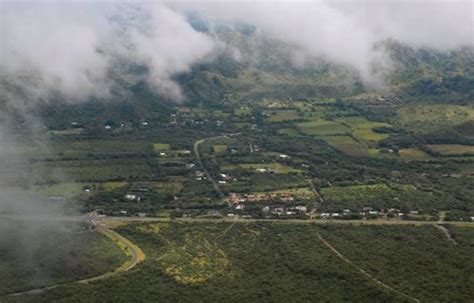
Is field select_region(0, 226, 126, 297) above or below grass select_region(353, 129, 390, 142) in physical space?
below

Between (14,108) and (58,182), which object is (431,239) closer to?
(58,182)

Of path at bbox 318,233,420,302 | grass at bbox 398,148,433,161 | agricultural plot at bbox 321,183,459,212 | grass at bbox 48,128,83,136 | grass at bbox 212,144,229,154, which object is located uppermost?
grass at bbox 48,128,83,136

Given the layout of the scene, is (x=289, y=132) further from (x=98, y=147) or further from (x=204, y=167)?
(x=98, y=147)

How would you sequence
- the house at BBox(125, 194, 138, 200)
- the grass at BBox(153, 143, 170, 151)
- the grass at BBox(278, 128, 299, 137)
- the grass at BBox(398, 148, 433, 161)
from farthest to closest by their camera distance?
the grass at BBox(278, 128, 299, 137), the grass at BBox(153, 143, 170, 151), the grass at BBox(398, 148, 433, 161), the house at BBox(125, 194, 138, 200)

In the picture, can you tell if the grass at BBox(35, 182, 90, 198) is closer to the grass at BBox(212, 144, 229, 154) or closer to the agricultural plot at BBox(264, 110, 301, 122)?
the grass at BBox(212, 144, 229, 154)

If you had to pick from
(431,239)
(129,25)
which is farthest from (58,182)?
(129,25)

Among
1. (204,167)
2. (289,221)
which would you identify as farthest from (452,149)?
(289,221)

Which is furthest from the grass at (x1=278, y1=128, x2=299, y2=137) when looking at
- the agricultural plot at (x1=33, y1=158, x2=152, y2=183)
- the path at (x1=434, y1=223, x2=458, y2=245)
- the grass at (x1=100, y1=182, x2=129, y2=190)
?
the path at (x1=434, y1=223, x2=458, y2=245)
